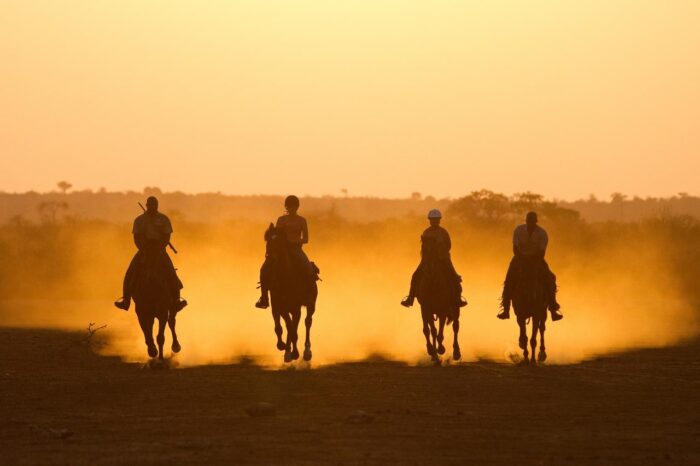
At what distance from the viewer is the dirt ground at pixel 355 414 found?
1692 cm

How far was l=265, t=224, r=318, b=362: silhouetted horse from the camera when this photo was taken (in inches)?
1120

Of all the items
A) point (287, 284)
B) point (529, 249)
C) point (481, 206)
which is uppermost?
point (481, 206)

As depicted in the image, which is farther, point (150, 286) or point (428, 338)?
point (428, 338)

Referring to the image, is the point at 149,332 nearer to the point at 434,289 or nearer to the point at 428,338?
the point at 428,338

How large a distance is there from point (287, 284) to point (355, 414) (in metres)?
9.45

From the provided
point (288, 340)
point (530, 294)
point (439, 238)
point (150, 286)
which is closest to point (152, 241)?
point (150, 286)

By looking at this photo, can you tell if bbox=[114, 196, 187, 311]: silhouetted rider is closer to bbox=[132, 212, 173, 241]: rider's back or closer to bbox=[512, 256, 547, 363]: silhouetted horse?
bbox=[132, 212, 173, 241]: rider's back

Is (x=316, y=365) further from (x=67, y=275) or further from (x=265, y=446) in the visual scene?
(x=67, y=275)

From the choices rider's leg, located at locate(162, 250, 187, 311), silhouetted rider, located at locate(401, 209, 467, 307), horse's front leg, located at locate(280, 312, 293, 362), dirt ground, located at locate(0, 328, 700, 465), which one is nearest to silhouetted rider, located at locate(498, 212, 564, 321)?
silhouetted rider, located at locate(401, 209, 467, 307)

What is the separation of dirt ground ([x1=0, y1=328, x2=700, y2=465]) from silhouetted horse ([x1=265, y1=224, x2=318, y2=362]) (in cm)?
97

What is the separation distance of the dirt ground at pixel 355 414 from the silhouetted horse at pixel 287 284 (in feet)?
3.18

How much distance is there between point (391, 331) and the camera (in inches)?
1556

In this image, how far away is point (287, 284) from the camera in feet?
94.3

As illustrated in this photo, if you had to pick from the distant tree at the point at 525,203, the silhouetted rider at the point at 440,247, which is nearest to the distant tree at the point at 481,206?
the distant tree at the point at 525,203
